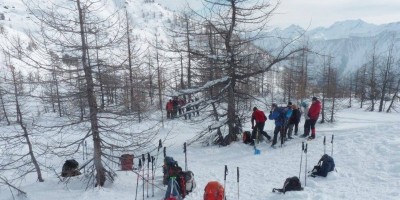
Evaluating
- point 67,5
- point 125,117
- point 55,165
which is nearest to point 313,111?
point 125,117

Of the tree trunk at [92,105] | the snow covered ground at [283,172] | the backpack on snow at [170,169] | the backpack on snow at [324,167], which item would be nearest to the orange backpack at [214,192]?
the snow covered ground at [283,172]

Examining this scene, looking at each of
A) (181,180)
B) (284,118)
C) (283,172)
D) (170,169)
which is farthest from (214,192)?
(284,118)

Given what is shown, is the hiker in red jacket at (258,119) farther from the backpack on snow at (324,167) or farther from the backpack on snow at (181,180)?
the backpack on snow at (181,180)

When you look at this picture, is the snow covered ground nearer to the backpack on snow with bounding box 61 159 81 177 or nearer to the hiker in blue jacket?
the backpack on snow with bounding box 61 159 81 177

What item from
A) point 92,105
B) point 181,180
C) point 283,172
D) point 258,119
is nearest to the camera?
point 181,180

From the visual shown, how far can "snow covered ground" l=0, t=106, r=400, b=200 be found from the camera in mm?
9477

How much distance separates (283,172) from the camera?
11.6 meters

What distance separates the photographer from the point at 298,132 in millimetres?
17438

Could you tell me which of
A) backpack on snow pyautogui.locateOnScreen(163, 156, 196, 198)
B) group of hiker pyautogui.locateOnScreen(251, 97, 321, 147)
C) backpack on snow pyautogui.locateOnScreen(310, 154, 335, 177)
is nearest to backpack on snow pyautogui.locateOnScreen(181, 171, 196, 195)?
backpack on snow pyautogui.locateOnScreen(163, 156, 196, 198)

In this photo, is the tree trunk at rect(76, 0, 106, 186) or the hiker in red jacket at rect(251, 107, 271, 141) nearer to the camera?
the tree trunk at rect(76, 0, 106, 186)

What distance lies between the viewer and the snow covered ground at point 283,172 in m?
9.48

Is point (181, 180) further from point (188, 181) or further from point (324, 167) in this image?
point (324, 167)

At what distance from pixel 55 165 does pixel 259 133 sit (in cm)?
1107

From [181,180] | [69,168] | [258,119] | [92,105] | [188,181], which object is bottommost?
[69,168]
